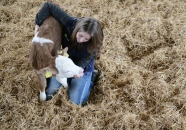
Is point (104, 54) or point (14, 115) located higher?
point (104, 54)

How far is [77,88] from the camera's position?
3.10 meters

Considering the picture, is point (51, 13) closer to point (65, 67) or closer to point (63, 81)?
point (65, 67)

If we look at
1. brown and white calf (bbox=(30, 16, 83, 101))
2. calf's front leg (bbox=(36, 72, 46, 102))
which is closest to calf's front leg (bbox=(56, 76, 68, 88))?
calf's front leg (bbox=(36, 72, 46, 102))

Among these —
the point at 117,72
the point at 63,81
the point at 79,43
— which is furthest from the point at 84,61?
the point at 117,72

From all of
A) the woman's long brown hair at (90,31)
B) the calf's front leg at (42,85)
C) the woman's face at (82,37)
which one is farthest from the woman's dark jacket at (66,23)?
the calf's front leg at (42,85)

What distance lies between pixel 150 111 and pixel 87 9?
2.14m

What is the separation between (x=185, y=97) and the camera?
3.00 meters

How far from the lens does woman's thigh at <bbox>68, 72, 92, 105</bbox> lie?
9.99 ft

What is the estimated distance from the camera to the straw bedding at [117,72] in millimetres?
2842

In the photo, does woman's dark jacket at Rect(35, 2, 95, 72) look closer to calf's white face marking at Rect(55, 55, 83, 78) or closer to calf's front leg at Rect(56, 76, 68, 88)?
calf's front leg at Rect(56, 76, 68, 88)

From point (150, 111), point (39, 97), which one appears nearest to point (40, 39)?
point (39, 97)

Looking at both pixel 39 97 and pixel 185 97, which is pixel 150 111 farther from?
pixel 39 97

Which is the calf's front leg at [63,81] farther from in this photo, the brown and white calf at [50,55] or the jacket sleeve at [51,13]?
the jacket sleeve at [51,13]

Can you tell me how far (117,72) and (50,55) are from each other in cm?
123
